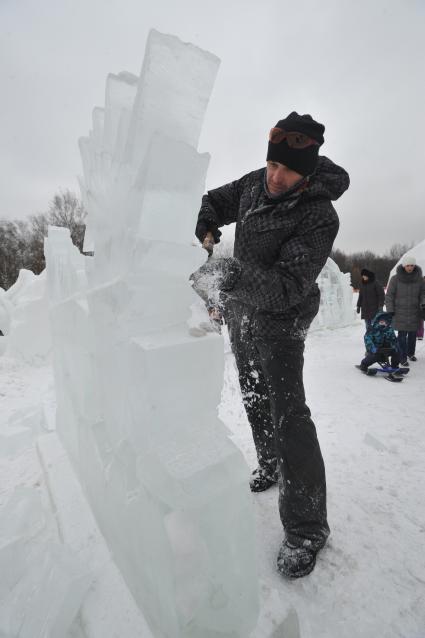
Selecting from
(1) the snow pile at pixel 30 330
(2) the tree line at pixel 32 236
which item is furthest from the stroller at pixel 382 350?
(2) the tree line at pixel 32 236

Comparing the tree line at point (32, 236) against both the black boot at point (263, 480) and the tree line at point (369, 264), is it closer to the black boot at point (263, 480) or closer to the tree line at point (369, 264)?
the tree line at point (369, 264)

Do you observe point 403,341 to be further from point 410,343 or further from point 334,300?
point 334,300

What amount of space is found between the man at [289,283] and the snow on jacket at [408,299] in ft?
14.9

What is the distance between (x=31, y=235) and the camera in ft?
80.8

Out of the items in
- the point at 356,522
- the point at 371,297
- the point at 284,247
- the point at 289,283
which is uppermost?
the point at 284,247

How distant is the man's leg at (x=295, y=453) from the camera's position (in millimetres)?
1424

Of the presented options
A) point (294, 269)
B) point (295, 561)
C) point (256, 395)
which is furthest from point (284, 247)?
point (295, 561)

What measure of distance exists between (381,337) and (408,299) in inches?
40.9

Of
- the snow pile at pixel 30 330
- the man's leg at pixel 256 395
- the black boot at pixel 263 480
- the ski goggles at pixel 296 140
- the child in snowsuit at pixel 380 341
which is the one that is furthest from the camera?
the snow pile at pixel 30 330

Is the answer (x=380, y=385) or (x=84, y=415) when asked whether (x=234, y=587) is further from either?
(x=380, y=385)

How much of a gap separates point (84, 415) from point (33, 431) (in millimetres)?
1911

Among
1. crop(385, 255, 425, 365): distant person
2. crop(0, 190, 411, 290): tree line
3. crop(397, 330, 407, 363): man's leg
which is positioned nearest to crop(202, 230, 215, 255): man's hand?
crop(385, 255, 425, 365): distant person

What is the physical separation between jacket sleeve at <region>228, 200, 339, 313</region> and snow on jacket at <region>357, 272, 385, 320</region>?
608 cm

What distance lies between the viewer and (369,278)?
21.9 feet
